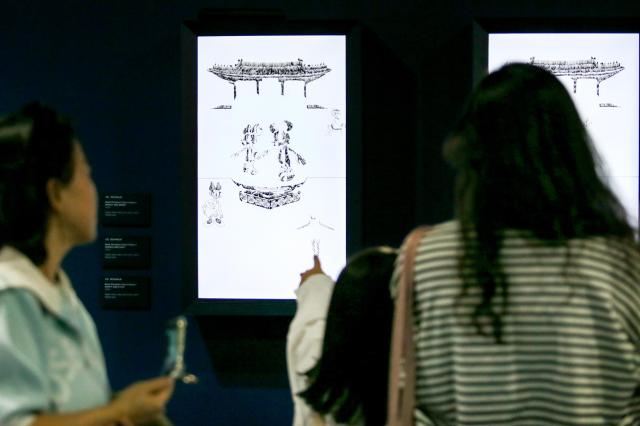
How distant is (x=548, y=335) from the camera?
4.12 ft

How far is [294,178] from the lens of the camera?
307 cm

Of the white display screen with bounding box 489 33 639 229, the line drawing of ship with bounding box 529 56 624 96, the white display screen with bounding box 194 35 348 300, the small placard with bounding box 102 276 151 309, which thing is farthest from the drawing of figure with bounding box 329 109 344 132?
the small placard with bounding box 102 276 151 309

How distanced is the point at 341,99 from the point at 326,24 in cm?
32

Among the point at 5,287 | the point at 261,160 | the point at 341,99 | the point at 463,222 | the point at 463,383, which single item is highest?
the point at 341,99

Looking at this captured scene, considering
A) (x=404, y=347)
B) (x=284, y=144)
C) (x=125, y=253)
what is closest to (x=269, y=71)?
(x=284, y=144)

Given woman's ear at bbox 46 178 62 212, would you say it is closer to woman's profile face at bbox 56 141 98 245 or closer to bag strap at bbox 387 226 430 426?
woman's profile face at bbox 56 141 98 245

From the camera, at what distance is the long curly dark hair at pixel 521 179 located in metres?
1.26

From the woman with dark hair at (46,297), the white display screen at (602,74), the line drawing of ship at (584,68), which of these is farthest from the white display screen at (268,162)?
the woman with dark hair at (46,297)

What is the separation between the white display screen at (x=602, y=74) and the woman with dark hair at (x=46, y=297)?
2.02 m

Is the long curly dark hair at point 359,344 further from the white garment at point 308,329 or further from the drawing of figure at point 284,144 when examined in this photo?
the drawing of figure at point 284,144

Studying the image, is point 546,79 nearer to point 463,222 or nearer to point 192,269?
point 463,222

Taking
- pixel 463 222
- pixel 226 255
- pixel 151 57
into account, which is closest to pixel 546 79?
pixel 463 222

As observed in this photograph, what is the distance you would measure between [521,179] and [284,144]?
188cm

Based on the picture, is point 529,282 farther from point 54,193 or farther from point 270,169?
point 270,169
